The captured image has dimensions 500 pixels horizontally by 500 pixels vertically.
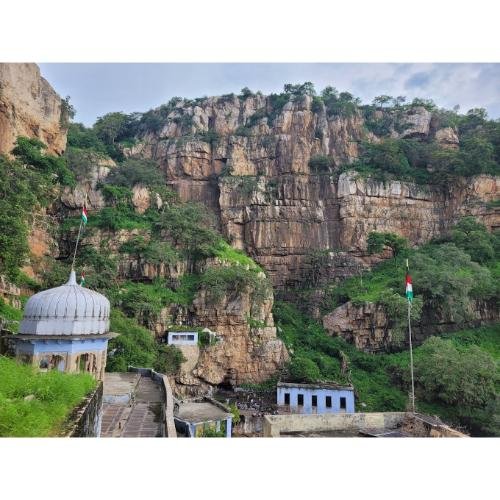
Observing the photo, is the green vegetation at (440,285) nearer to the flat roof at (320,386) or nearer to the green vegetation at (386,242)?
the green vegetation at (386,242)

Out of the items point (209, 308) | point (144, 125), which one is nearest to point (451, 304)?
point (209, 308)

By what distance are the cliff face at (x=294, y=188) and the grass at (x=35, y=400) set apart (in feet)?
117

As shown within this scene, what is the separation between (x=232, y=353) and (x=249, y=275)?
6.12m

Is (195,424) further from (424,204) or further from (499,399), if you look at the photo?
(424,204)

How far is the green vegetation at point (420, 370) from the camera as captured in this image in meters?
23.1

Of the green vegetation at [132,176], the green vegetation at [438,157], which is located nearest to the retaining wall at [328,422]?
the green vegetation at [132,176]

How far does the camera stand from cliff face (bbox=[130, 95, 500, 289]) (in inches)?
1690

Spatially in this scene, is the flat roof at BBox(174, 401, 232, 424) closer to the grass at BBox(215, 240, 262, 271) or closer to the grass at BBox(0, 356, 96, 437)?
the grass at BBox(0, 356, 96, 437)

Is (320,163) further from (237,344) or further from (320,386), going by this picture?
(320,386)

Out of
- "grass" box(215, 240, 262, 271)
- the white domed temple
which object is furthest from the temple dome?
"grass" box(215, 240, 262, 271)

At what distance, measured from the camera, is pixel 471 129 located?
49.4 meters

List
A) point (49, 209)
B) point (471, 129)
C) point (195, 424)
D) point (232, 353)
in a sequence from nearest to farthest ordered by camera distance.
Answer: point (195, 424) → point (232, 353) → point (49, 209) → point (471, 129)

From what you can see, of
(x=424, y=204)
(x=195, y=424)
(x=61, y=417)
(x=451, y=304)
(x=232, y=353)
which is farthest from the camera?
(x=424, y=204)

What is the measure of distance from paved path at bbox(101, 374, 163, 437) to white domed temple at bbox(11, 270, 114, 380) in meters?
1.58
